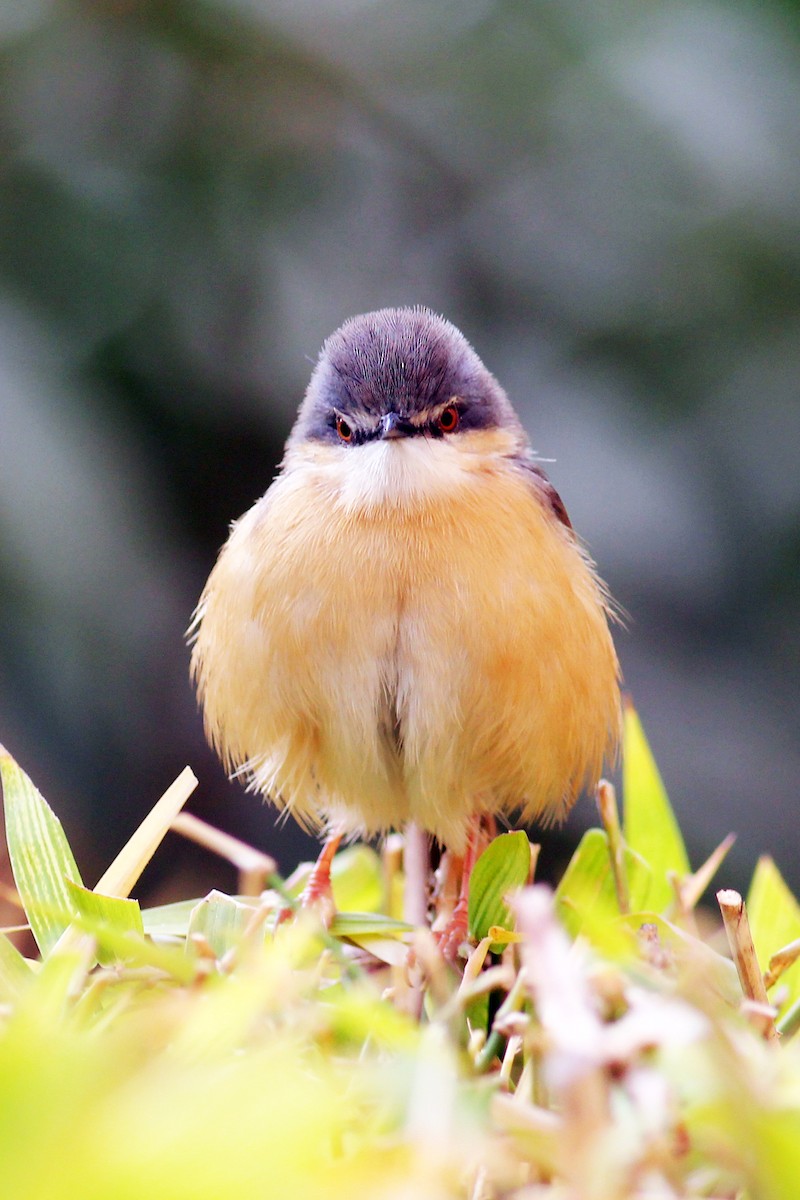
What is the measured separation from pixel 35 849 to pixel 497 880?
57cm

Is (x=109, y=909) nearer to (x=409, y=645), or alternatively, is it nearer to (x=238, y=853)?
(x=238, y=853)

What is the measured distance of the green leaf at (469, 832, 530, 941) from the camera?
146 cm

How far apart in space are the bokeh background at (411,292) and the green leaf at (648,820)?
3.35 ft

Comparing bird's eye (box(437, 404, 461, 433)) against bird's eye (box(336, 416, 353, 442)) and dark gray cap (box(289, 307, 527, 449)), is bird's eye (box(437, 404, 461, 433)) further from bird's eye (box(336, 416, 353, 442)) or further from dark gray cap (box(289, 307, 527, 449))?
bird's eye (box(336, 416, 353, 442))

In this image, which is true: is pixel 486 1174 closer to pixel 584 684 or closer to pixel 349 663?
pixel 349 663

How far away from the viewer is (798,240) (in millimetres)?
2678

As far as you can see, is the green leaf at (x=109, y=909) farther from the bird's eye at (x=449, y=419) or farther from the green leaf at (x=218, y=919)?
the bird's eye at (x=449, y=419)

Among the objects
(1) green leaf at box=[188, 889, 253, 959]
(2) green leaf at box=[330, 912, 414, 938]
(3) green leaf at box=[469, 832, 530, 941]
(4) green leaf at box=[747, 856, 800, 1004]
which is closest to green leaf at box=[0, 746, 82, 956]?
(1) green leaf at box=[188, 889, 253, 959]

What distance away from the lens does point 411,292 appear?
118 inches

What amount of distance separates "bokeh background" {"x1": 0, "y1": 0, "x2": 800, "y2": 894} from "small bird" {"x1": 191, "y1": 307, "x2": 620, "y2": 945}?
53 centimetres

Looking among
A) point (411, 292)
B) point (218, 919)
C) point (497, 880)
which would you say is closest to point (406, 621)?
point (497, 880)

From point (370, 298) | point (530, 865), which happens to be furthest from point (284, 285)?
point (530, 865)

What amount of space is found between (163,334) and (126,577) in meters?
0.58

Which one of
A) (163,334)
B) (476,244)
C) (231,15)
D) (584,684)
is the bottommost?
(584,684)
